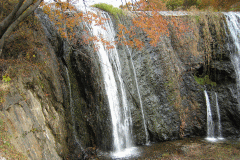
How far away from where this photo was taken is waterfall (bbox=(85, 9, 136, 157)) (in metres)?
7.67

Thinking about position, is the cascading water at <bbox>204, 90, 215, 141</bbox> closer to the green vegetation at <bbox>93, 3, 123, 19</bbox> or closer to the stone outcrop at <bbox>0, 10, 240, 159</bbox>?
the stone outcrop at <bbox>0, 10, 240, 159</bbox>

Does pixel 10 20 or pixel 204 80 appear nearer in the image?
pixel 10 20

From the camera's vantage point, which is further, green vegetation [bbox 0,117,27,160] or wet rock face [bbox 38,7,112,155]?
wet rock face [bbox 38,7,112,155]

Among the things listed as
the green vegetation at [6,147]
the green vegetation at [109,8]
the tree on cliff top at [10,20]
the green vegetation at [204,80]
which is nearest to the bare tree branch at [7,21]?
the tree on cliff top at [10,20]

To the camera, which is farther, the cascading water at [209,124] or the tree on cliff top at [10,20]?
the cascading water at [209,124]

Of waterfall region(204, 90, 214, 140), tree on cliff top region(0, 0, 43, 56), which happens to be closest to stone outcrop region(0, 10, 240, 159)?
waterfall region(204, 90, 214, 140)

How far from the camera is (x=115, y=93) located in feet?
26.5

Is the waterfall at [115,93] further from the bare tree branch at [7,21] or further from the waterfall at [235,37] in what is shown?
the waterfall at [235,37]

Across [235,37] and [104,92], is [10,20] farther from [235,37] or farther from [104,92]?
[235,37]

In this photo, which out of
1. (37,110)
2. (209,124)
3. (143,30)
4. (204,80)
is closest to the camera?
(37,110)

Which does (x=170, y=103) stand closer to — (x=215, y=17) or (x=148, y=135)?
(x=148, y=135)

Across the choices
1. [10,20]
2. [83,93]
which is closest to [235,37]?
[83,93]

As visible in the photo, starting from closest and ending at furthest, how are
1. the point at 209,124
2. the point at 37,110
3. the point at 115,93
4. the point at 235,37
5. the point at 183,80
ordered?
the point at 37,110 → the point at 115,93 → the point at 209,124 → the point at 183,80 → the point at 235,37

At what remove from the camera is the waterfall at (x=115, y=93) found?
7.67 metres
